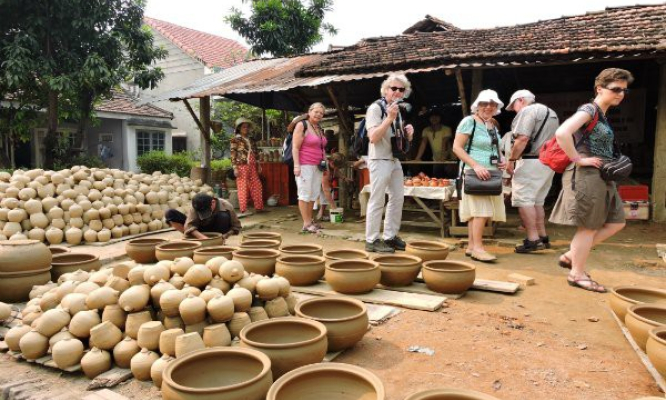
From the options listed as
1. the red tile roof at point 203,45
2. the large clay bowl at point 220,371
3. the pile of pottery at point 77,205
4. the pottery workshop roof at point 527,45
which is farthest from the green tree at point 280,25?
the large clay bowl at point 220,371

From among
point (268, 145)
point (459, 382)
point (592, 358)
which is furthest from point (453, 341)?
point (268, 145)

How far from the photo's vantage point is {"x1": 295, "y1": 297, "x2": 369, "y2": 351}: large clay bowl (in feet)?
8.50

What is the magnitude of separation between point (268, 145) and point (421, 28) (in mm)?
5754

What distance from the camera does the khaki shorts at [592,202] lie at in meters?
3.61

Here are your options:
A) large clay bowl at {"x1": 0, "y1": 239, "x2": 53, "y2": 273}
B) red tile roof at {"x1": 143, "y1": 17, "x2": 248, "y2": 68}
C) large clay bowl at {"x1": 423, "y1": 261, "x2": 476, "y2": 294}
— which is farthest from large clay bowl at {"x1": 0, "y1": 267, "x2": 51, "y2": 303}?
red tile roof at {"x1": 143, "y1": 17, "x2": 248, "y2": 68}

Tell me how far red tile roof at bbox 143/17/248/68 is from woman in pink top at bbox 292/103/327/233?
1701 centimetres

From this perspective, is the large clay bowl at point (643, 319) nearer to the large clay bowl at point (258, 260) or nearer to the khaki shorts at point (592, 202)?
the khaki shorts at point (592, 202)

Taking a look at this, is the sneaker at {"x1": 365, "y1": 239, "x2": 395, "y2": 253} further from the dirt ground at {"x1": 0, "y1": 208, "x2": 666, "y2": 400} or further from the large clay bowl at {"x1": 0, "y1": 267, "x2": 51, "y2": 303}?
the large clay bowl at {"x1": 0, "y1": 267, "x2": 51, "y2": 303}

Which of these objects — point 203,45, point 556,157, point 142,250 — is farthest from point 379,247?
point 203,45

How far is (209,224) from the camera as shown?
16.5 ft

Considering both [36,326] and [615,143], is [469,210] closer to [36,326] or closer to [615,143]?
[615,143]

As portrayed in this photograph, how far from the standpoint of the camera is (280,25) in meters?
18.1

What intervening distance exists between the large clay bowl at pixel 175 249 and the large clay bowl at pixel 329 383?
2.32 m

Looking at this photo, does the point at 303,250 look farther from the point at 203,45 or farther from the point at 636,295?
the point at 203,45
